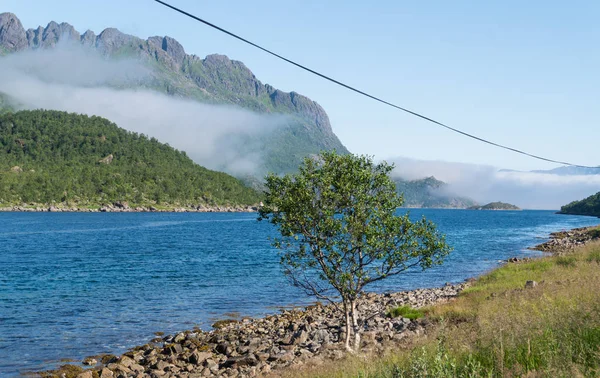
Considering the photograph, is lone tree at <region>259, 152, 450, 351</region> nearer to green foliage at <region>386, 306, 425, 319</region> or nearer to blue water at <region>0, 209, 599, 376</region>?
green foliage at <region>386, 306, 425, 319</region>

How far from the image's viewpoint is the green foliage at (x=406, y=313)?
33088 mm

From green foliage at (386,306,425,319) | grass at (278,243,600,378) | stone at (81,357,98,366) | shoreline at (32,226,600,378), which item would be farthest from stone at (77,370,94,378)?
green foliage at (386,306,425,319)

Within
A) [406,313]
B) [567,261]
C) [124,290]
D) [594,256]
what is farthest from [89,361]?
[594,256]

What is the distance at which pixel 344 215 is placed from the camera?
2391 centimetres

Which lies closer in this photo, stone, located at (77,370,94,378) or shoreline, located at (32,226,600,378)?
shoreline, located at (32,226,600,378)

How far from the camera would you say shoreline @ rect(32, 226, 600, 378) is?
23500 millimetres

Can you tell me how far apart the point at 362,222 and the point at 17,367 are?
2064cm

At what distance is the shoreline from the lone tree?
10.3 feet

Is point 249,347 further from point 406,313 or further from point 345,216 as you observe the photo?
point 406,313

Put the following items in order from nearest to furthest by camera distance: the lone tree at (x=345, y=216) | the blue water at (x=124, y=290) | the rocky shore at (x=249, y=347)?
the lone tree at (x=345, y=216) < the rocky shore at (x=249, y=347) < the blue water at (x=124, y=290)

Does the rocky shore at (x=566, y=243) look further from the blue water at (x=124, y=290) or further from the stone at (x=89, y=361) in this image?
the stone at (x=89, y=361)

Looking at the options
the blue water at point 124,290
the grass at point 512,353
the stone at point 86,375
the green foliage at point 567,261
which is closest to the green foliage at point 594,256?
the green foliage at point 567,261

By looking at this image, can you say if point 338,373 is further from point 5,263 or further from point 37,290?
point 5,263

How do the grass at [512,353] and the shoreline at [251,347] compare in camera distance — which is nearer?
the grass at [512,353]
